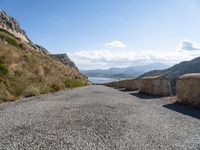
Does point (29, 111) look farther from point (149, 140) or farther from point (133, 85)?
point (133, 85)

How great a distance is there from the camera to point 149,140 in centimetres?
752

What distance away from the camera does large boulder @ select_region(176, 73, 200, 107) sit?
47.8ft

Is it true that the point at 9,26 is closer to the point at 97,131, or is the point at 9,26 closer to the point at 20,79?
the point at 20,79

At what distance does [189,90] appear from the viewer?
50.8 feet

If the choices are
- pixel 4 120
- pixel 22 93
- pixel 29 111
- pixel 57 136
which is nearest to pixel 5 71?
pixel 22 93

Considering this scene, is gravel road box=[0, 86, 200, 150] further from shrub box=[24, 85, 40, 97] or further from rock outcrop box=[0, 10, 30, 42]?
rock outcrop box=[0, 10, 30, 42]

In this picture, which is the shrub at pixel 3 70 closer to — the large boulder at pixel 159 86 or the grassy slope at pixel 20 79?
the grassy slope at pixel 20 79

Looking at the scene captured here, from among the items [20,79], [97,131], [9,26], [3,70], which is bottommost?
[97,131]

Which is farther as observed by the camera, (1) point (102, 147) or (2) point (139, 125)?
(2) point (139, 125)

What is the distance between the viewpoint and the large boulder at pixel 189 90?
47.8 ft

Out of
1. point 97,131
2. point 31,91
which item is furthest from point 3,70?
point 97,131

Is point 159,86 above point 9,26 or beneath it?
beneath

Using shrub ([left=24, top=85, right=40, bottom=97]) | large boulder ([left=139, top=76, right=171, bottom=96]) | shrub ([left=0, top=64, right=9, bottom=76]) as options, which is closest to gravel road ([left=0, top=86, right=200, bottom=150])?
shrub ([left=24, top=85, right=40, bottom=97])

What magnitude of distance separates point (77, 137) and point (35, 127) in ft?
6.26
